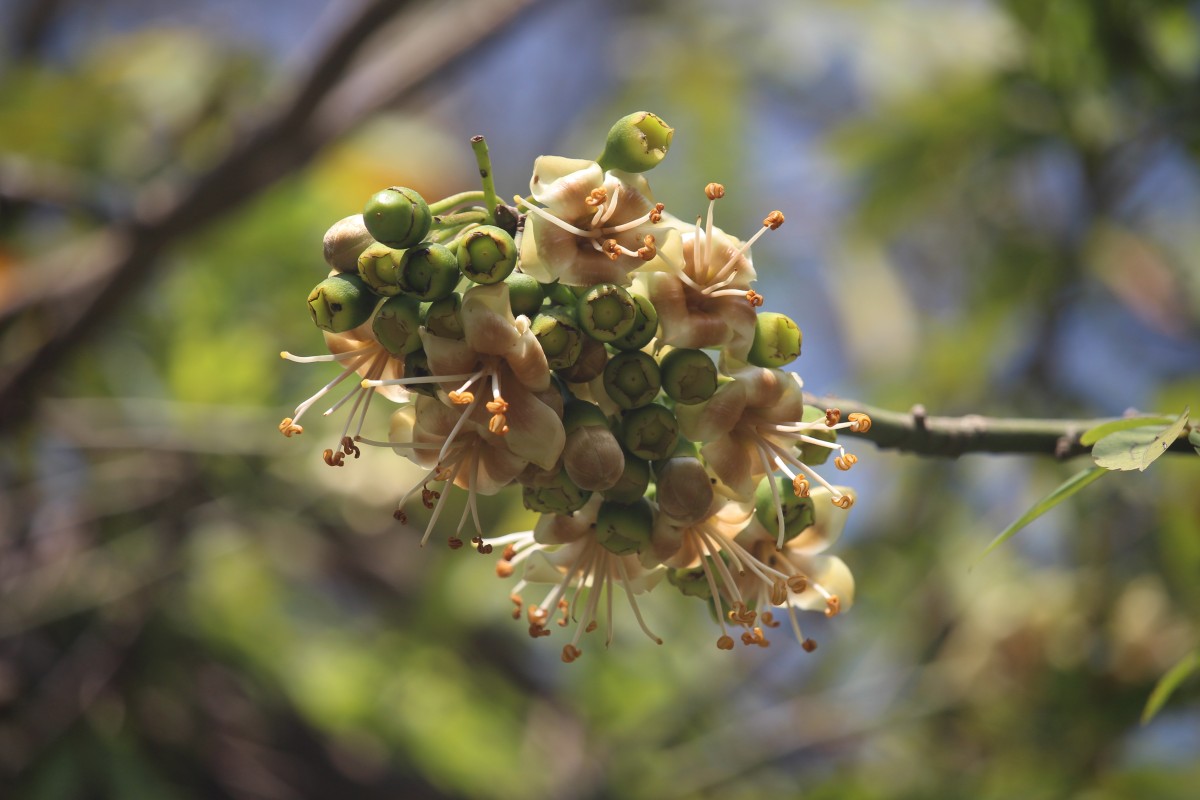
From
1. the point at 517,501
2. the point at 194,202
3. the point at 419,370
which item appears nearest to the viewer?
the point at 419,370

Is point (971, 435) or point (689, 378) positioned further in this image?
point (971, 435)

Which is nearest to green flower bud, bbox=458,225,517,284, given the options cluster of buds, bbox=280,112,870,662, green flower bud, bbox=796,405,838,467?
cluster of buds, bbox=280,112,870,662

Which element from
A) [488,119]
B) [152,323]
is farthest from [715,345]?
[488,119]

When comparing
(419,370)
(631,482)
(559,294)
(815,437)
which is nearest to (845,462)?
(815,437)

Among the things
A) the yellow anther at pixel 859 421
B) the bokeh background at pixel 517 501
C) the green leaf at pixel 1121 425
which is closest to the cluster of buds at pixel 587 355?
the yellow anther at pixel 859 421

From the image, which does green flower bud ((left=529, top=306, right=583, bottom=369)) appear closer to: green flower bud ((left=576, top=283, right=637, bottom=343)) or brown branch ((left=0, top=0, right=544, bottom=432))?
green flower bud ((left=576, top=283, right=637, bottom=343))

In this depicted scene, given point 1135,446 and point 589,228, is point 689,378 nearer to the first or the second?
point 589,228
